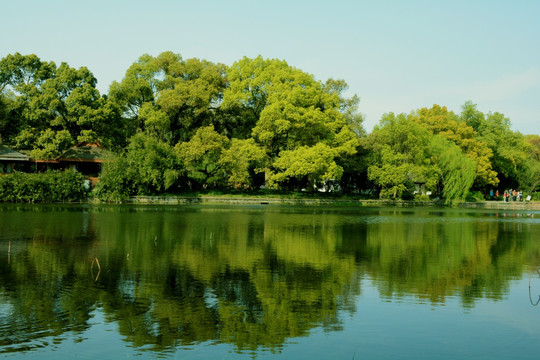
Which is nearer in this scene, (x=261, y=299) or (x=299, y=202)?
(x=261, y=299)

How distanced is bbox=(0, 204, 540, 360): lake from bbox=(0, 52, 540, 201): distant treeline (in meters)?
32.2

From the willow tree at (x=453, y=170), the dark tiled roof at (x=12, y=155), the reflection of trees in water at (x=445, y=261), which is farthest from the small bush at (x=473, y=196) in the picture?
the dark tiled roof at (x=12, y=155)

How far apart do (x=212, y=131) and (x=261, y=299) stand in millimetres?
44649

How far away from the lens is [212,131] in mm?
54594

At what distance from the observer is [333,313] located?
999 centimetres

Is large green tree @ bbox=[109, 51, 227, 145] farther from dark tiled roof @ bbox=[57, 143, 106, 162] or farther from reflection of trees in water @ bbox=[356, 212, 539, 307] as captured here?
reflection of trees in water @ bbox=[356, 212, 539, 307]

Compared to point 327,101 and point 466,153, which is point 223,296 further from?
point 466,153

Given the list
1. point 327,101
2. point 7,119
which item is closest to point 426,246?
point 327,101

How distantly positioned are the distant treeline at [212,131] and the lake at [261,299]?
32.2 metres

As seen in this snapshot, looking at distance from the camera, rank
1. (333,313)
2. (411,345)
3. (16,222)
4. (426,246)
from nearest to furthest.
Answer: (411,345)
(333,313)
(426,246)
(16,222)

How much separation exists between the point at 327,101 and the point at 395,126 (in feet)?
27.5

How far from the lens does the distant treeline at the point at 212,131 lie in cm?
5194

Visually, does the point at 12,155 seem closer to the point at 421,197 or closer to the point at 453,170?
the point at 421,197

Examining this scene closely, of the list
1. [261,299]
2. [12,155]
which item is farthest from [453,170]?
[261,299]
